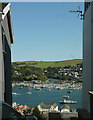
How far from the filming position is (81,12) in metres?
5.75

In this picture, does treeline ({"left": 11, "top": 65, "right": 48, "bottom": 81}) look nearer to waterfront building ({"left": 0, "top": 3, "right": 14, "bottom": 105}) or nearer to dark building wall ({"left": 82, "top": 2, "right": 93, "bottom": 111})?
waterfront building ({"left": 0, "top": 3, "right": 14, "bottom": 105})

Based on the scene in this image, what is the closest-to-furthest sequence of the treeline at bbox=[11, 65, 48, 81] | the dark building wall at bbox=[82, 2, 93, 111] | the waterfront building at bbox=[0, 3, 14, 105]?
the waterfront building at bbox=[0, 3, 14, 105]
the dark building wall at bbox=[82, 2, 93, 111]
the treeline at bbox=[11, 65, 48, 81]

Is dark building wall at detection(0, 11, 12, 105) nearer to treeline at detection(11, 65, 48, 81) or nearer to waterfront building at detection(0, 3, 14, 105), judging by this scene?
waterfront building at detection(0, 3, 14, 105)

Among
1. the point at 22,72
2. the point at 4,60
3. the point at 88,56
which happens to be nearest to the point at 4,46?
the point at 4,60

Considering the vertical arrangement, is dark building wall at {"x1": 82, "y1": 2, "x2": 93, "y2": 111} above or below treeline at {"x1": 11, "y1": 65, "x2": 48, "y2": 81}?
above

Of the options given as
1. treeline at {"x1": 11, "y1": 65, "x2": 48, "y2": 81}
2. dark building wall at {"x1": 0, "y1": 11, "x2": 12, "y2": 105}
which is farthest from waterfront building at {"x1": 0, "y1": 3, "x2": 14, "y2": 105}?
treeline at {"x1": 11, "y1": 65, "x2": 48, "y2": 81}

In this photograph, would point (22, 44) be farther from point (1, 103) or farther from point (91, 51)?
point (1, 103)

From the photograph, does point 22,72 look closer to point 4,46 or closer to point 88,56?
point 4,46

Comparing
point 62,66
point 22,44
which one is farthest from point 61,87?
point 22,44

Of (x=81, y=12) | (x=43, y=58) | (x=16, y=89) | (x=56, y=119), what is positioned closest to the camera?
(x=56, y=119)

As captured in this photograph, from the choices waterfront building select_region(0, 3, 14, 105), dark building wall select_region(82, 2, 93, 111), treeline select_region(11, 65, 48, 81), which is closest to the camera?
waterfront building select_region(0, 3, 14, 105)

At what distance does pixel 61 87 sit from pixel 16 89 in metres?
6.81

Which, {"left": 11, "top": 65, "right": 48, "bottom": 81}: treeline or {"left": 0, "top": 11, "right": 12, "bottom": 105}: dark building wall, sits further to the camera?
{"left": 11, "top": 65, "right": 48, "bottom": 81}: treeline

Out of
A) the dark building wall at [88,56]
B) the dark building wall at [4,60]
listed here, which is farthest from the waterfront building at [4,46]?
the dark building wall at [88,56]
